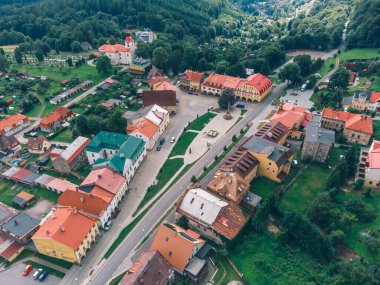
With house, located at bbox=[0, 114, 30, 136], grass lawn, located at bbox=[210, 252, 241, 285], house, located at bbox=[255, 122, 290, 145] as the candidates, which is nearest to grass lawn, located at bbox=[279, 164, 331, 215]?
house, located at bbox=[255, 122, 290, 145]

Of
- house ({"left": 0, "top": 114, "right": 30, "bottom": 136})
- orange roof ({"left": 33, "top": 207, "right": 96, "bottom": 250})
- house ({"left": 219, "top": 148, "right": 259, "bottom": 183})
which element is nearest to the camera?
orange roof ({"left": 33, "top": 207, "right": 96, "bottom": 250})

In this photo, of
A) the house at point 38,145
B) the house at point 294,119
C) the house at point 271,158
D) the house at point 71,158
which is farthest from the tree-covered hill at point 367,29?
the house at point 38,145

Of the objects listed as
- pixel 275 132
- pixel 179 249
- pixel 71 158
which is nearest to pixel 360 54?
pixel 275 132

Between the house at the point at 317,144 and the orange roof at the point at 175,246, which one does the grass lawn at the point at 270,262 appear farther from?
the house at the point at 317,144

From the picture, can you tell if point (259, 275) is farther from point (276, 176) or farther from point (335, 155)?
point (335, 155)

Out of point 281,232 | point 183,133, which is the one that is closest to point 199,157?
point 183,133

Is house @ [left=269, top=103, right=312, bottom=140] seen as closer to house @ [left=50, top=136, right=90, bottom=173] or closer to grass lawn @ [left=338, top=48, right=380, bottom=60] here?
house @ [left=50, top=136, right=90, bottom=173]
